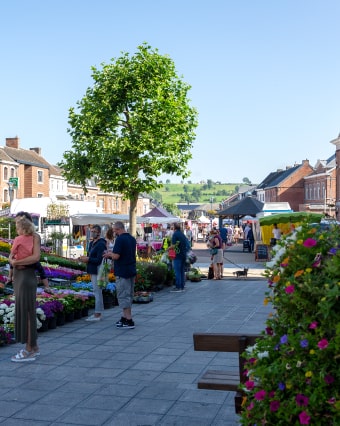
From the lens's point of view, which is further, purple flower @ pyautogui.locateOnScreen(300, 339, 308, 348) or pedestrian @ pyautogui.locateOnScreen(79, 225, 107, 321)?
pedestrian @ pyautogui.locateOnScreen(79, 225, 107, 321)

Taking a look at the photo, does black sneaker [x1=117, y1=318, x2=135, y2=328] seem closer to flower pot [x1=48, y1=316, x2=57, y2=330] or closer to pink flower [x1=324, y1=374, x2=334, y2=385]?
flower pot [x1=48, y1=316, x2=57, y2=330]

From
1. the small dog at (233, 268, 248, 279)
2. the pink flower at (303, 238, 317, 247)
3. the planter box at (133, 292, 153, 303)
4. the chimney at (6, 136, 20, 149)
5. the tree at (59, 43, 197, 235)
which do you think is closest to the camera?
the pink flower at (303, 238, 317, 247)

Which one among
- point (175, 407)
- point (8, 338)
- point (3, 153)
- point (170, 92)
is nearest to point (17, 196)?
point (3, 153)

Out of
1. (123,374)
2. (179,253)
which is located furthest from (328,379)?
(179,253)

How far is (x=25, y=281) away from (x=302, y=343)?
5.21m

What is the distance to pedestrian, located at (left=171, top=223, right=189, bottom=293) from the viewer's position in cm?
1565

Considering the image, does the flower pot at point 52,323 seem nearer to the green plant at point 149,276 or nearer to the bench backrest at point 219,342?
the green plant at point 149,276

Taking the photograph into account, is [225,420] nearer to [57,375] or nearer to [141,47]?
[57,375]

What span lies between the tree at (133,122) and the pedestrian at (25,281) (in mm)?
19109

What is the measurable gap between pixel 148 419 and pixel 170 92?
23.9 m

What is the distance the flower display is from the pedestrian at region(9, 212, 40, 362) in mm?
4745

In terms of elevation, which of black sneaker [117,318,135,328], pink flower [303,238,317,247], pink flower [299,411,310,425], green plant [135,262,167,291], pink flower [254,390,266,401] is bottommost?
black sneaker [117,318,135,328]

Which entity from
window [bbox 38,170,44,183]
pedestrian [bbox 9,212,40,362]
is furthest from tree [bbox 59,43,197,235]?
window [bbox 38,170,44,183]

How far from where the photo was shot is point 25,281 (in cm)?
773
